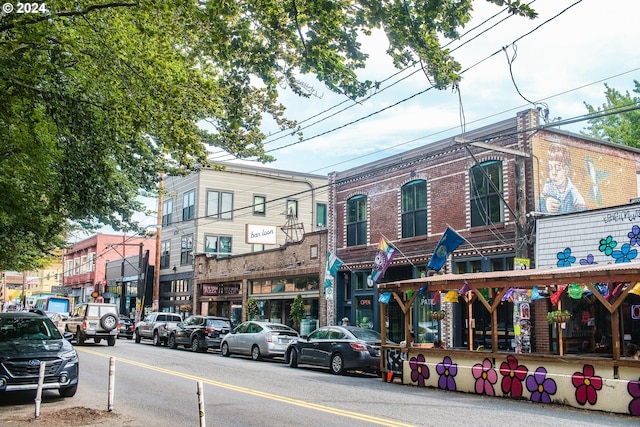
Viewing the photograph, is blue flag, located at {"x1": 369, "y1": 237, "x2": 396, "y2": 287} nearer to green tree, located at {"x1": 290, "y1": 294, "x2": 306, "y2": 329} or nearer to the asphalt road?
green tree, located at {"x1": 290, "y1": 294, "x2": 306, "y2": 329}

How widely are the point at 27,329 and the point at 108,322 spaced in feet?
54.2

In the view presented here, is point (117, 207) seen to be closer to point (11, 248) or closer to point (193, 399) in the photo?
point (193, 399)

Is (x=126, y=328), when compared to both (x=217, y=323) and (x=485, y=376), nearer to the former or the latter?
(x=217, y=323)

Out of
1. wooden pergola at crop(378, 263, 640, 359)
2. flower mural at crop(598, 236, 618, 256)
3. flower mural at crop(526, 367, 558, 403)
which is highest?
flower mural at crop(598, 236, 618, 256)

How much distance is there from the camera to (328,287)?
1053 inches

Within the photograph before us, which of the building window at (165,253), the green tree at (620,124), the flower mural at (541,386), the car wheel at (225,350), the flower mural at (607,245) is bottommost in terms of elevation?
the car wheel at (225,350)

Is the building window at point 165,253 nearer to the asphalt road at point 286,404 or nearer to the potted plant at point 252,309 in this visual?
the potted plant at point 252,309

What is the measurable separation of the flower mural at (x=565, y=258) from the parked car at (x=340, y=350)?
5754mm

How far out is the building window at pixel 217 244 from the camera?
137 feet

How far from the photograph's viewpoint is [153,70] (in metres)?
10.3

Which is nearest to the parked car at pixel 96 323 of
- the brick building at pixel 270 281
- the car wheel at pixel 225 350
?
the car wheel at pixel 225 350

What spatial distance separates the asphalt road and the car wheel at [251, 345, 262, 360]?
6.12 metres

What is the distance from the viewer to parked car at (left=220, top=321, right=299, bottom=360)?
23.3m

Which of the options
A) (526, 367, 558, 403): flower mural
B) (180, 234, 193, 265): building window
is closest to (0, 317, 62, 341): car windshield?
(526, 367, 558, 403): flower mural
